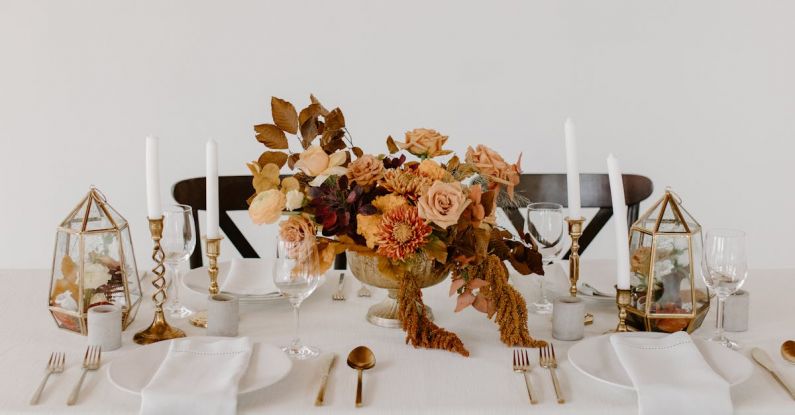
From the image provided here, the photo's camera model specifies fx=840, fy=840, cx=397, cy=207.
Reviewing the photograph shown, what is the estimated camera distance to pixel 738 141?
3553mm

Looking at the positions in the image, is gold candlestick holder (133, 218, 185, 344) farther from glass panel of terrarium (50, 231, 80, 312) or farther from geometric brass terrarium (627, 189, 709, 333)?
geometric brass terrarium (627, 189, 709, 333)

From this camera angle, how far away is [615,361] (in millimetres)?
1381

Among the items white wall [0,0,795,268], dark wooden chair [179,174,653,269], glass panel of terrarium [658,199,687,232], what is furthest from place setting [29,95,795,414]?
white wall [0,0,795,268]

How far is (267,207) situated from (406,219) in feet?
0.82

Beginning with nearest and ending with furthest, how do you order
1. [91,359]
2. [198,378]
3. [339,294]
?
1. [198,378]
2. [91,359]
3. [339,294]

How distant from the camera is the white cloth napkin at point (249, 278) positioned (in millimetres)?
1813

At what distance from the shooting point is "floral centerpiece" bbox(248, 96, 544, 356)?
4.75 ft

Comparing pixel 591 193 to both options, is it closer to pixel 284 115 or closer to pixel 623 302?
pixel 623 302

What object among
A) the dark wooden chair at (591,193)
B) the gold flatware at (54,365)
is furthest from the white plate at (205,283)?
the dark wooden chair at (591,193)

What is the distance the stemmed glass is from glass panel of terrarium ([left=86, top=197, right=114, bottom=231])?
108 cm

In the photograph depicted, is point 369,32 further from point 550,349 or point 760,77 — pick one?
point 550,349

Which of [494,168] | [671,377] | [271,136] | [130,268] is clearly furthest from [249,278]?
[671,377]

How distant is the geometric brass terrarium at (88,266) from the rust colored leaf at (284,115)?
35cm

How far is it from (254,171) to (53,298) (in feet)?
1.46
